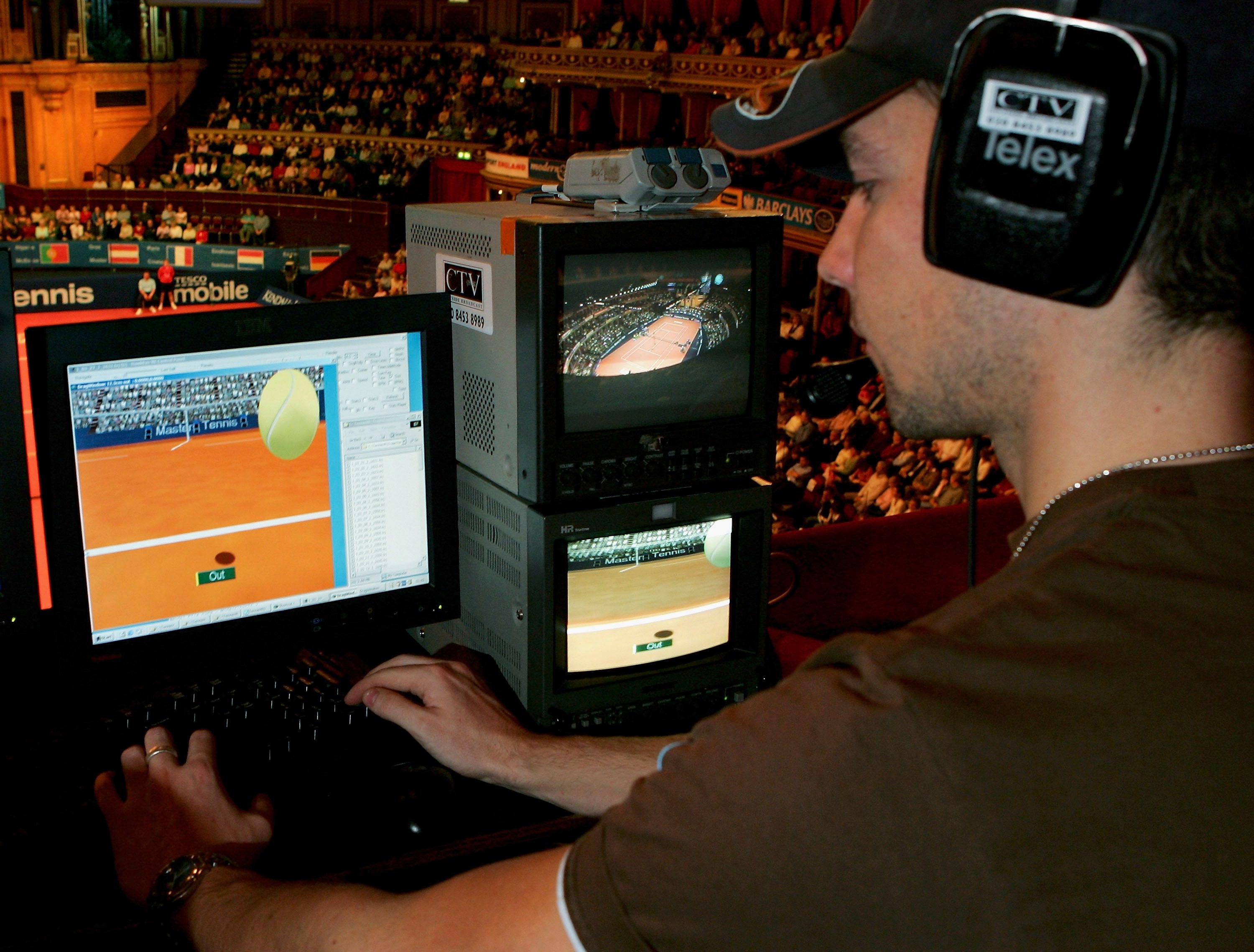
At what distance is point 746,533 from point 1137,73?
1151 mm

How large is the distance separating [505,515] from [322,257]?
14.8 m

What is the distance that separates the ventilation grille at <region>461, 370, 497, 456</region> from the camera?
1.69 meters

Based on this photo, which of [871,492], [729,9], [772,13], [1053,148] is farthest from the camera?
[729,9]

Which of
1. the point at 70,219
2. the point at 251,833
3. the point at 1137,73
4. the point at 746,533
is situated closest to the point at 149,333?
the point at 251,833

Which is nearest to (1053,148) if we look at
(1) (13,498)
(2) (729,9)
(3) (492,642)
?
(3) (492,642)

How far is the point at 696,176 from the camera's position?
5.48 ft

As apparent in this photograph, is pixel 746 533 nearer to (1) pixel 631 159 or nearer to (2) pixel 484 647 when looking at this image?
(2) pixel 484 647

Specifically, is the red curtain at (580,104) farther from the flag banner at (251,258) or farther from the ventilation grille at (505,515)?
the ventilation grille at (505,515)

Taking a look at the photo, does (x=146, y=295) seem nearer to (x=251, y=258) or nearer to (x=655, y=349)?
(x=251, y=258)

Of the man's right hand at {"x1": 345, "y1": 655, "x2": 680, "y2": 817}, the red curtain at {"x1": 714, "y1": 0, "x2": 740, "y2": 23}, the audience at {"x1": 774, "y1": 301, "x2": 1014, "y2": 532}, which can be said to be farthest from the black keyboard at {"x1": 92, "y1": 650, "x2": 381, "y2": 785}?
the red curtain at {"x1": 714, "y1": 0, "x2": 740, "y2": 23}

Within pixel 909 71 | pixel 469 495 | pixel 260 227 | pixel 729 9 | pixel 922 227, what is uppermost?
pixel 729 9

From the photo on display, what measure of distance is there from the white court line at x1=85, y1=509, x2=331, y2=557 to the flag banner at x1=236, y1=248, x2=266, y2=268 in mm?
14751

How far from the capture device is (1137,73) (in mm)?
697

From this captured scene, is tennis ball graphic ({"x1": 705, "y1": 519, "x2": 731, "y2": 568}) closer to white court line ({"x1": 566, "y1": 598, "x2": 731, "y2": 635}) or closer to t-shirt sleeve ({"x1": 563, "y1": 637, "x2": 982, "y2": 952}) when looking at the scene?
white court line ({"x1": 566, "y1": 598, "x2": 731, "y2": 635})
